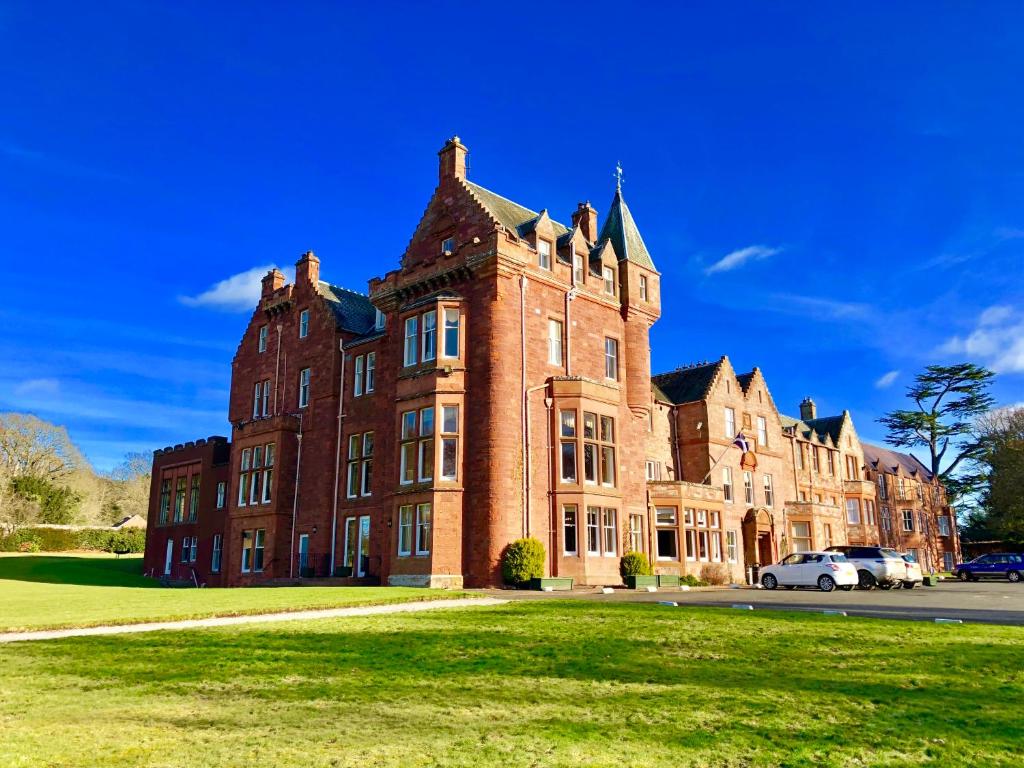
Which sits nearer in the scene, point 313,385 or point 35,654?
point 35,654

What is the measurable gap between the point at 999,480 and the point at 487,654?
65109 mm

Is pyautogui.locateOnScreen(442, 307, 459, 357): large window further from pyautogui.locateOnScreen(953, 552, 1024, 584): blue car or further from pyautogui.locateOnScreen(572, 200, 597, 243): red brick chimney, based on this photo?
pyautogui.locateOnScreen(953, 552, 1024, 584): blue car

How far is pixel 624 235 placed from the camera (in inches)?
1502

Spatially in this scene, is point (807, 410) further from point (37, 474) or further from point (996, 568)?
point (37, 474)

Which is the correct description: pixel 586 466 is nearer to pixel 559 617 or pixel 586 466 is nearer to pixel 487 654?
pixel 559 617

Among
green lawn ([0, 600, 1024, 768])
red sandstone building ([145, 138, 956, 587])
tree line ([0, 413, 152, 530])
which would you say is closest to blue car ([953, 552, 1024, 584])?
red sandstone building ([145, 138, 956, 587])

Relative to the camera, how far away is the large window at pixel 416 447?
31016 millimetres

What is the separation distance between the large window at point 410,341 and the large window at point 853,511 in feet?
132

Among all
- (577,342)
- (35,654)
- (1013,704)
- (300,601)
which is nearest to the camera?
(1013,704)

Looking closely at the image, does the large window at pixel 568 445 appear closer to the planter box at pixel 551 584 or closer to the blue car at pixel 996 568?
the planter box at pixel 551 584

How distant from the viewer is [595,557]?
3108cm

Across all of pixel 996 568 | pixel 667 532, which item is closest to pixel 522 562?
pixel 667 532


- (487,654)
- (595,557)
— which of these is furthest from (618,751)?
(595,557)

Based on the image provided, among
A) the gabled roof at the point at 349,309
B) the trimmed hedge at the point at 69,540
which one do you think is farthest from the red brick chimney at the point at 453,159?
the trimmed hedge at the point at 69,540
